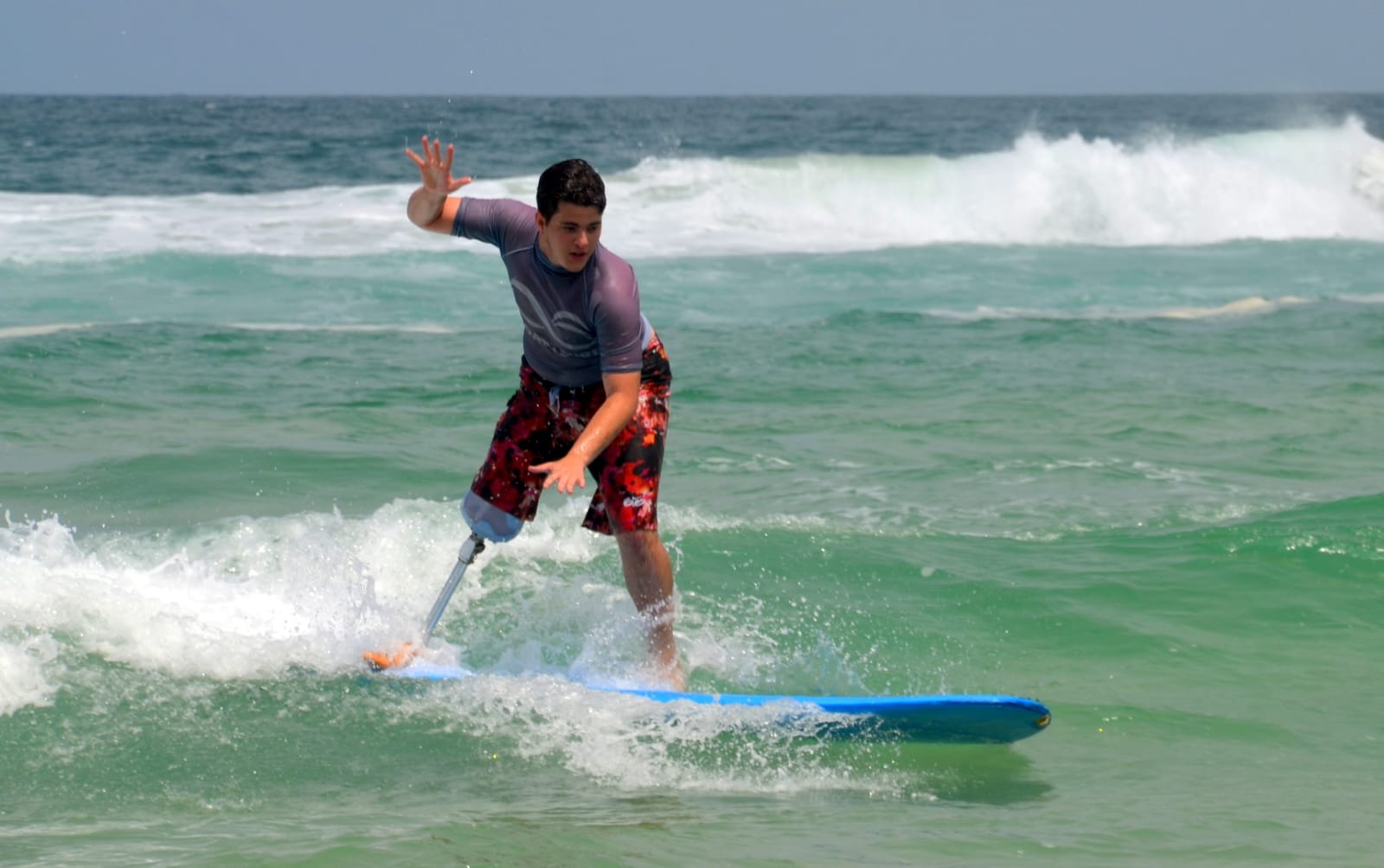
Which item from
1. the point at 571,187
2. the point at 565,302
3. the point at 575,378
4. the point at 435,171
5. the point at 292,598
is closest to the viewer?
the point at 571,187

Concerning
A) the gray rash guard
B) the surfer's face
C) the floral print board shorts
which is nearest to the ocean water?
the floral print board shorts

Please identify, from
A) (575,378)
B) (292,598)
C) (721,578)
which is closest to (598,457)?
(575,378)

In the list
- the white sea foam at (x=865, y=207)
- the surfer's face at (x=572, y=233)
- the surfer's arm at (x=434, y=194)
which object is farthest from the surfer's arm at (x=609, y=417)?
the white sea foam at (x=865, y=207)

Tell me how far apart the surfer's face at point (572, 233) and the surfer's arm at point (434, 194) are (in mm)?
403

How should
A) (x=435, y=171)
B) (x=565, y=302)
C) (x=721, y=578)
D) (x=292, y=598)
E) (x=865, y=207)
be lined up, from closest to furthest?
(x=565, y=302) < (x=435, y=171) < (x=292, y=598) < (x=721, y=578) < (x=865, y=207)

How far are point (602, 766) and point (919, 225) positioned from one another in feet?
77.1

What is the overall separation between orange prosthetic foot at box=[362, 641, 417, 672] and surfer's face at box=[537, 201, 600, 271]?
1.45 meters

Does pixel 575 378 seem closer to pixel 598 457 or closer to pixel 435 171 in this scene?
pixel 598 457

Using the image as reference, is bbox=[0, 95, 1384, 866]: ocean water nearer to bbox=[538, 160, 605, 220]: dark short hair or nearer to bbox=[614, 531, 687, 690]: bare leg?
bbox=[614, 531, 687, 690]: bare leg

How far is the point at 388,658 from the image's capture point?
16.4ft

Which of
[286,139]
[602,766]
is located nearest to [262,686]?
[602,766]

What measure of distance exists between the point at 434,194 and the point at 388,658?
1511 millimetres

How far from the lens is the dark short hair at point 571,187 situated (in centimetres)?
427

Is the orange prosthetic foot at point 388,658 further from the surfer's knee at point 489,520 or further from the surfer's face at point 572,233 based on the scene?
the surfer's face at point 572,233
